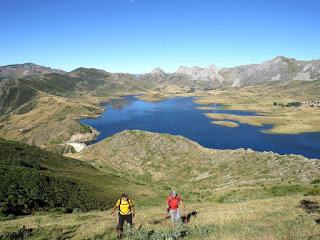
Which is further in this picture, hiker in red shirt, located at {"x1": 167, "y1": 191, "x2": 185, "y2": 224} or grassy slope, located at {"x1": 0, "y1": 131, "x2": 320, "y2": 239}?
hiker in red shirt, located at {"x1": 167, "y1": 191, "x2": 185, "y2": 224}

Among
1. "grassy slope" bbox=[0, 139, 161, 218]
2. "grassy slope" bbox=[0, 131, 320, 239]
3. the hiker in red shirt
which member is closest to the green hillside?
"grassy slope" bbox=[0, 131, 320, 239]

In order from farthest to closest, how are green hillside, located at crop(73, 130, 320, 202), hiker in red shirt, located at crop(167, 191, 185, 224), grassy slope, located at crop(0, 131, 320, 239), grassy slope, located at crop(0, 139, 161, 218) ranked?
green hillside, located at crop(73, 130, 320, 202) → grassy slope, located at crop(0, 139, 161, 218) → hiker in red shirt, located at crop(167, 191, 185, 224) → grassy slope, located at crop(0, 131, 320, 239)

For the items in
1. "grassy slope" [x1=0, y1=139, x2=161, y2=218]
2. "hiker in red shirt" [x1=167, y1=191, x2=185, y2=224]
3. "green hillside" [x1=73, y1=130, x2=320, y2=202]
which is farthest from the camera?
"green hillside" [x1=73, y1=130, x2=320, y2=202]

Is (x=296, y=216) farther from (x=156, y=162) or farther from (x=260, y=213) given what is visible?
(x=156, y=162)

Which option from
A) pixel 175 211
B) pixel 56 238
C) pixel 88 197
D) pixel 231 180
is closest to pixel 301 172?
pixel 231 180

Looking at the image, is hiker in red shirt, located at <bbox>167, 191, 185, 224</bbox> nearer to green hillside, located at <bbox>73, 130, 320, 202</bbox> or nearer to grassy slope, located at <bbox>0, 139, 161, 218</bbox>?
grassy slope, located at <bbox>0, 139, 161, 218</bbox>

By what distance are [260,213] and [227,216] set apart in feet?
8.45

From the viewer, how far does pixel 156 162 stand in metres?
92.6

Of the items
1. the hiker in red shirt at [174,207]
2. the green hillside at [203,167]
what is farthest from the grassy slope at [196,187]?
the hiker in red shirt at [174,207]

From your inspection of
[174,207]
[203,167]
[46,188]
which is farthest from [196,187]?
[174,207]

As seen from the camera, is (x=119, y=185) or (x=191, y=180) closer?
(x=119, y=185)

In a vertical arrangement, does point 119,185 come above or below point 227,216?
below

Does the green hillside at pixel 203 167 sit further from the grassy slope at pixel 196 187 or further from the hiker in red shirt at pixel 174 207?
the hiker in red shirt at pixel 174 207

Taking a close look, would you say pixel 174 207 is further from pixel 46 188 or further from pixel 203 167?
pixel 203 167
